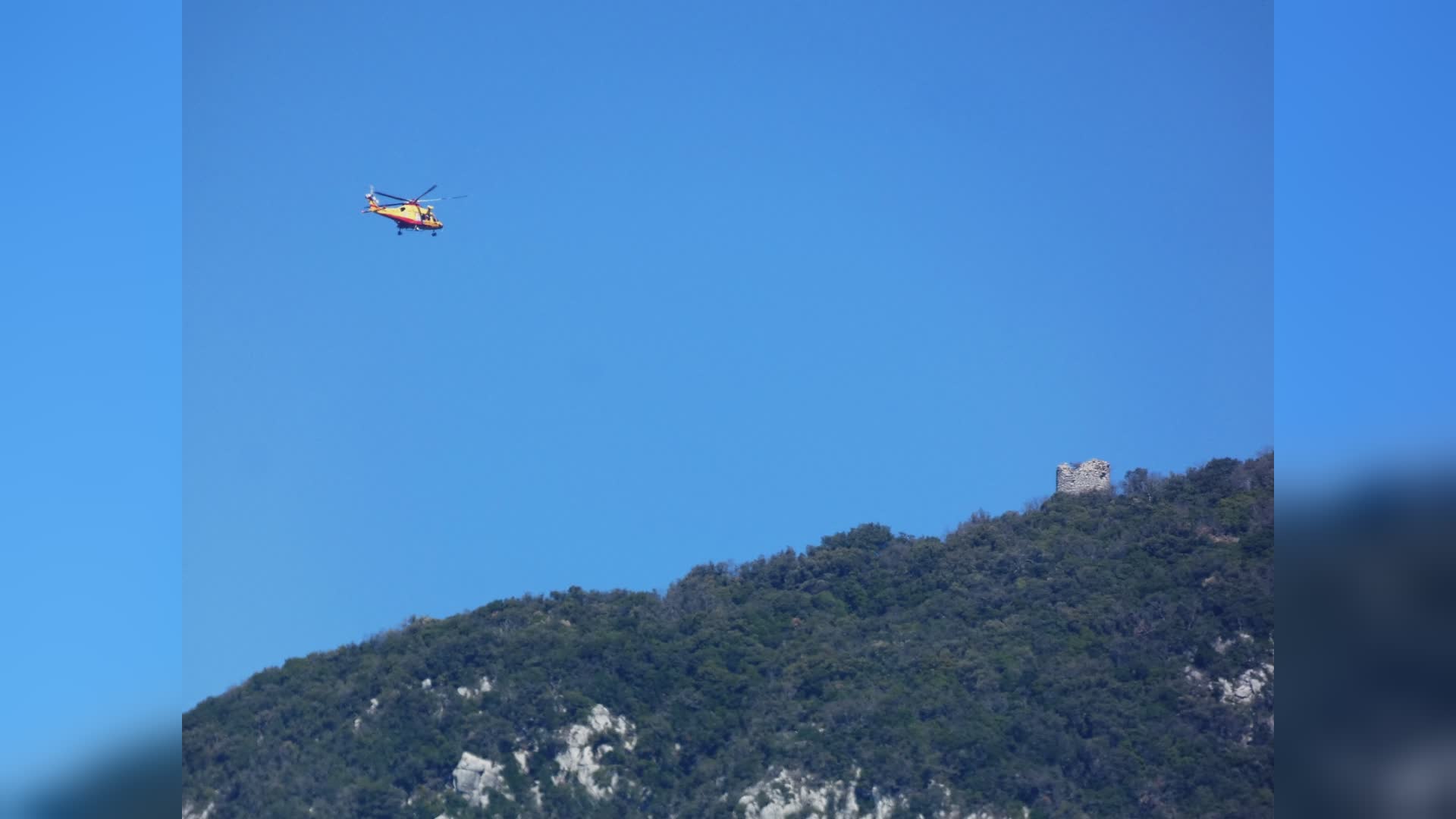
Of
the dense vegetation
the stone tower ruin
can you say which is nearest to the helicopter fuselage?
the dense vegetation

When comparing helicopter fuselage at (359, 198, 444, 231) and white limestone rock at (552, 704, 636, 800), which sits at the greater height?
helicopter fuselage at (359, 198, 444, 231)

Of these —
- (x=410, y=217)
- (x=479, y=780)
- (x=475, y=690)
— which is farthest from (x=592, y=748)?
(x=410, y=217)

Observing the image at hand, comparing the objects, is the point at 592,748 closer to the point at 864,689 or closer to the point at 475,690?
the point at 475,690

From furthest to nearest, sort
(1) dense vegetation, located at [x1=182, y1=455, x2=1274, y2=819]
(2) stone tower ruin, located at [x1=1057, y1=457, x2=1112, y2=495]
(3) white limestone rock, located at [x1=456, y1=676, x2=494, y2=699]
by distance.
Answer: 1. (2) stone tower ruin, located at [x1=1057, y1=457, x2=1112, y2=495]
2. (3) white limestone rock, located at [x1=456, y1=676, x2=494, y2=699]
3. (1) dense vegetation, located at [x1=182, y1=455, x2=1274, y2=819]

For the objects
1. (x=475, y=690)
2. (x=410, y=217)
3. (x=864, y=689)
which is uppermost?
(x=410, y=217)

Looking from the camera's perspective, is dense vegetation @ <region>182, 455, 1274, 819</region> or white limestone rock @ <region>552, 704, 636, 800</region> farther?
white limestone rock @ <region>552, 704, 636, 800</region>

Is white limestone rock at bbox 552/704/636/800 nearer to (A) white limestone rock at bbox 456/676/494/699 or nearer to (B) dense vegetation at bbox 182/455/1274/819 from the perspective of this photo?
(B) dense vegetation at bbox 182/455/1274/819
